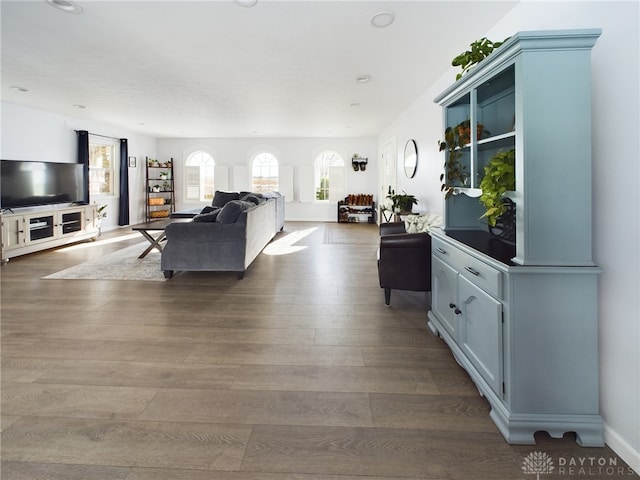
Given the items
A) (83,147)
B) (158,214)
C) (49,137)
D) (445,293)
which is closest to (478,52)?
(445,293)

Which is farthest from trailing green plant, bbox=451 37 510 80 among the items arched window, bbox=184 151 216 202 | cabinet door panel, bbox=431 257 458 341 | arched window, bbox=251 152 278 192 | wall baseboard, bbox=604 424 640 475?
arched window, bbox=184 151 216 202

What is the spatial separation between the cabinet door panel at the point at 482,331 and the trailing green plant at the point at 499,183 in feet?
1.34

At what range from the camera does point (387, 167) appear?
8.65 m

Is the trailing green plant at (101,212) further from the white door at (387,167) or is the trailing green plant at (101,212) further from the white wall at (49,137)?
the white door at (387,167)

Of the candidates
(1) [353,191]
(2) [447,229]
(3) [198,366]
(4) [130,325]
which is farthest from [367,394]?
(1) [353,191]

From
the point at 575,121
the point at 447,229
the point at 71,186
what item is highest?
the point at 71,186

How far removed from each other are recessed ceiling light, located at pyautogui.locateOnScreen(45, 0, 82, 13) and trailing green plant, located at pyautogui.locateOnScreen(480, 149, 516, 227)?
3.29m

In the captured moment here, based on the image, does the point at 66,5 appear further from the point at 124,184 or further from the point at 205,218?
the point at 124,184

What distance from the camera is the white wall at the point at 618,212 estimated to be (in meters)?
1.44

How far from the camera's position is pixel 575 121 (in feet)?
5.05

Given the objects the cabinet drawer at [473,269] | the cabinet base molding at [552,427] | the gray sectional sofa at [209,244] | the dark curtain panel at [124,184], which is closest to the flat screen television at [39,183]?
the dark curtain panel at [124,184]

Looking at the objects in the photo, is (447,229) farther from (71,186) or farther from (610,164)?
(71,186)

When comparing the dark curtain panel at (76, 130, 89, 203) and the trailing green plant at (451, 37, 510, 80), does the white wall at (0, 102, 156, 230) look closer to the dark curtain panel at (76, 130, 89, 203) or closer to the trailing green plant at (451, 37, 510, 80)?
the dark curtain panel at (76, 130, 89, 203)

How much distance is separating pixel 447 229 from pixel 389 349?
3.27 ft
